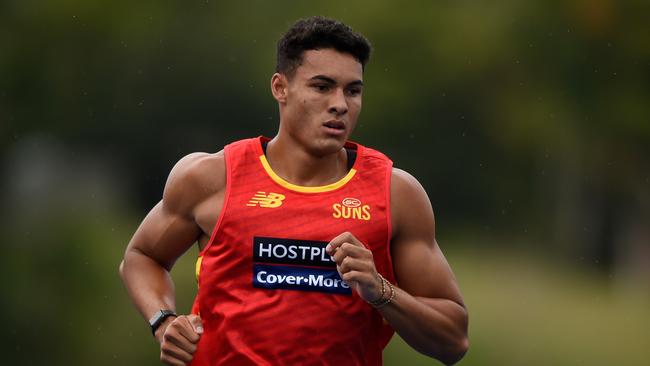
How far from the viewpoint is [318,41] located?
645cm

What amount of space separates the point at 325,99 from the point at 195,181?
611 mm

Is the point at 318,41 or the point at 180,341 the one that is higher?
the point at 318,41

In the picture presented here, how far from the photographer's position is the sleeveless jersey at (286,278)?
6.25 meters

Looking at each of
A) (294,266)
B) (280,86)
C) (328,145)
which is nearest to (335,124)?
(328,145)

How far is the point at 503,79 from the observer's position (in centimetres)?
2644

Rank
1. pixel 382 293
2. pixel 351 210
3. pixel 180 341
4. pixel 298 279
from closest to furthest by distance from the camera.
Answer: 1. pixel 382 293
2. pixel 180 341
3. pixel 298 279
4. pixel 351 210

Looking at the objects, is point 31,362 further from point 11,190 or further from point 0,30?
point 0,30

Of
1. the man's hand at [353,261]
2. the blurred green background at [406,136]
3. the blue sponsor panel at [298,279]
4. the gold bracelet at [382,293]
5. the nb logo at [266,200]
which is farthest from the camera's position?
the blurred green background at [406,136]

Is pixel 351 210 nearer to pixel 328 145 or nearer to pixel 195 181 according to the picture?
pixel 328 145

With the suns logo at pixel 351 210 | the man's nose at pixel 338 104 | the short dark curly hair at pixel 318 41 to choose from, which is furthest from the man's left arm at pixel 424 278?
the short dark curly hair at pixel 318 41

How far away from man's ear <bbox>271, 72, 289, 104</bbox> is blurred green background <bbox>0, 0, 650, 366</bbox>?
1285 centimetres

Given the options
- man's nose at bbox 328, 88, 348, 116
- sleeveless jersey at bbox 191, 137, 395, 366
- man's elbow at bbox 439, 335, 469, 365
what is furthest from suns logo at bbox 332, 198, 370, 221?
man's elbow at bbox 439, 335, 469, 365

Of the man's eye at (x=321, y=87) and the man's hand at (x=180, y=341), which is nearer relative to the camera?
the man's hand at (x=180, y=341)

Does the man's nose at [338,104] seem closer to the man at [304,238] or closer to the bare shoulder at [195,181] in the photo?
the man at [304,238]
